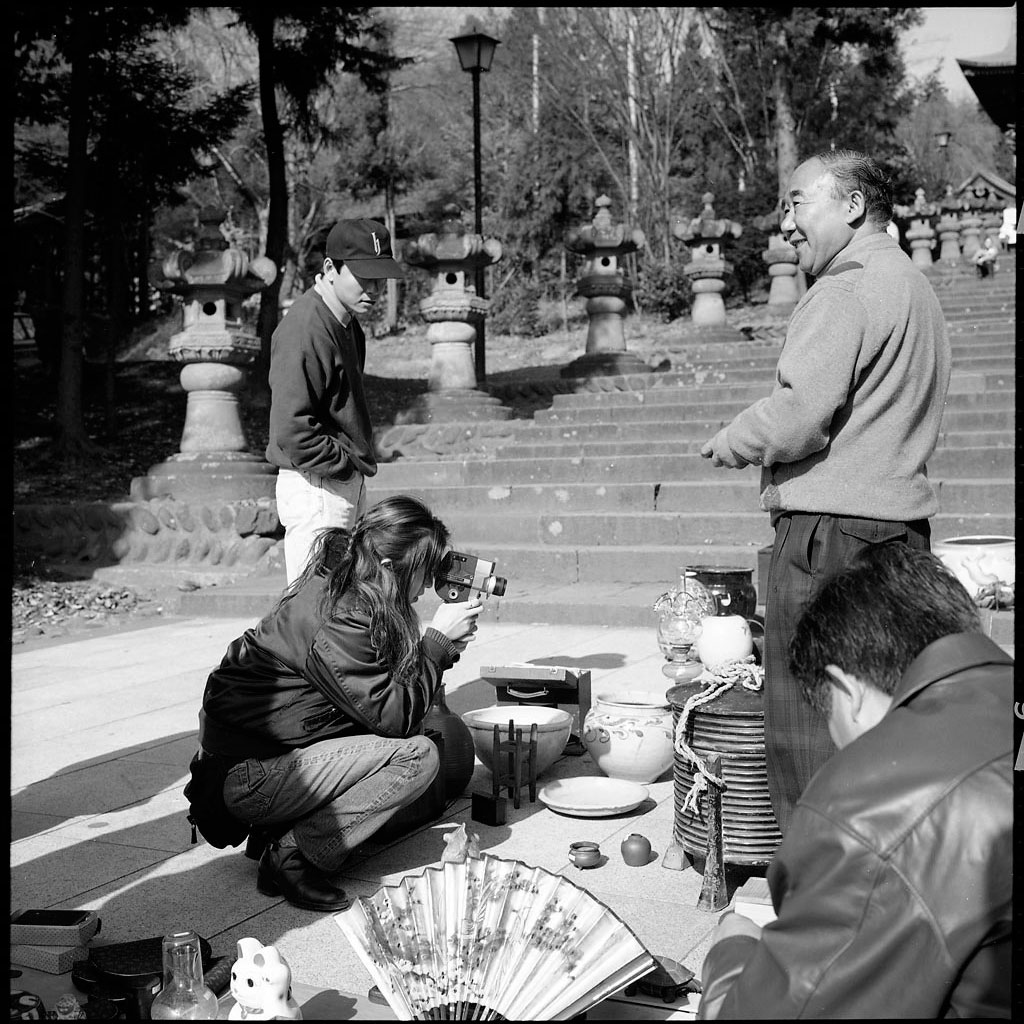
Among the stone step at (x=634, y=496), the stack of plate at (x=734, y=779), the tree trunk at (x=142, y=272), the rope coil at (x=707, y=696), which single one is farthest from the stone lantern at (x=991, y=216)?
the stack of plate at (x=734, y=779)

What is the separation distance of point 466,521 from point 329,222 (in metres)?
20.9

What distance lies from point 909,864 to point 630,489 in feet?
25.2

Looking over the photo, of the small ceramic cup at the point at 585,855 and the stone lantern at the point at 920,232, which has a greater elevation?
the stone lantern at the point at 920,232

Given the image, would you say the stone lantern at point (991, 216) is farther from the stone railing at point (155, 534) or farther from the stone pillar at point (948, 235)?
the stone railing at point (155, 534)

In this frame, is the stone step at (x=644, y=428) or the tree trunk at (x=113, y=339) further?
the tree trunk at (x=113, y=339)

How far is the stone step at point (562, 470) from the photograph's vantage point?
30.7 ft

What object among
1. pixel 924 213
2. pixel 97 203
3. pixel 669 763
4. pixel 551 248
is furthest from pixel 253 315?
pixel 669 763

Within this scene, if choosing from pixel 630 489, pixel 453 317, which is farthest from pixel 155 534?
pixel 453 317

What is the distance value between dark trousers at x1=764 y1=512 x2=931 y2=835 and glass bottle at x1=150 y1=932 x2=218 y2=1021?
4.76 feet

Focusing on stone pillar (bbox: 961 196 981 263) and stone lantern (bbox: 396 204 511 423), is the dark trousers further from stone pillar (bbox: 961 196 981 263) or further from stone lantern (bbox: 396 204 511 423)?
stone pillar (bbox: 961 196 981 263)

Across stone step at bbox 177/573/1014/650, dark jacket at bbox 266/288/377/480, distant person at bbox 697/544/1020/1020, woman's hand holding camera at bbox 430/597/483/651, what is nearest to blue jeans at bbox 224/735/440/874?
woman's hand holding camera at bbox 430/597/483/651

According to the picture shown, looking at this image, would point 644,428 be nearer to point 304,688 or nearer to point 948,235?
point 304,688

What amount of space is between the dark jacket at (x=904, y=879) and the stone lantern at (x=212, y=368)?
8.38 m

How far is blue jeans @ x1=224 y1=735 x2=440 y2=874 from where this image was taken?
10.5 feet
